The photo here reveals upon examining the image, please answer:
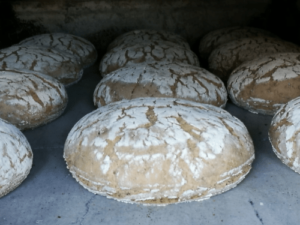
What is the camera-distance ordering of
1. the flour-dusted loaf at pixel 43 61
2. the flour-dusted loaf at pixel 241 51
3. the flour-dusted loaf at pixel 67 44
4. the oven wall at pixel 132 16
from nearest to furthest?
the flour-dusted loaf at pixel 43 61, the flour-dusted loaf at pixel 241 51, the flour-dusted loaf at pixel 67 44, the oven wall at pixel 132 16

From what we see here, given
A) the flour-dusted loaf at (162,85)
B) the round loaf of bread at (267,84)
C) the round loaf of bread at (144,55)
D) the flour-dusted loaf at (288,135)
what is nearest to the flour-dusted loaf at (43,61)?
the round loaf of bread at (144,55)

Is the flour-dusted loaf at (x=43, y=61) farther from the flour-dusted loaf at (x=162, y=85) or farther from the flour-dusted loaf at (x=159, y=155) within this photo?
the flour-dusted loaf at (x=159, y=155)

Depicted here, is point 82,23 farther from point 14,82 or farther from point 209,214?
point 209,214

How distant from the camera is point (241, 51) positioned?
2729 millimetres

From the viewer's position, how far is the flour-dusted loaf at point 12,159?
4.57 feet

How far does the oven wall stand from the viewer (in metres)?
3.46

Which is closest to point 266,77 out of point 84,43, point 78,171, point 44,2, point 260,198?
point 260,198

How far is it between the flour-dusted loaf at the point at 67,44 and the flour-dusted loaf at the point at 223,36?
1.16 meters

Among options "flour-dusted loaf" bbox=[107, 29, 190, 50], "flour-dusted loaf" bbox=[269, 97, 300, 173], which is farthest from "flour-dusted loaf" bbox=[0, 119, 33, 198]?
"flour-dusted loaf" bbox=[107, 29, 190, 50]

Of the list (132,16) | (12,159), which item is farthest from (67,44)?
(12,159)

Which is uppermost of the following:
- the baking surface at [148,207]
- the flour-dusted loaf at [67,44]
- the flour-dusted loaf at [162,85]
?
the flour-dusted loaf at [162,85]

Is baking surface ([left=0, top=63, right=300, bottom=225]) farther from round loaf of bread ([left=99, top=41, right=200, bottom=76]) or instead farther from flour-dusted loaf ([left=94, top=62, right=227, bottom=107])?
round loaf of bread ([left=99, top=41, right=200, bottom=76])

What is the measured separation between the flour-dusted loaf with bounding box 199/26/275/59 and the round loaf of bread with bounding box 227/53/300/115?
1.01 meters

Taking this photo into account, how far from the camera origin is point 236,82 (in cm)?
225
